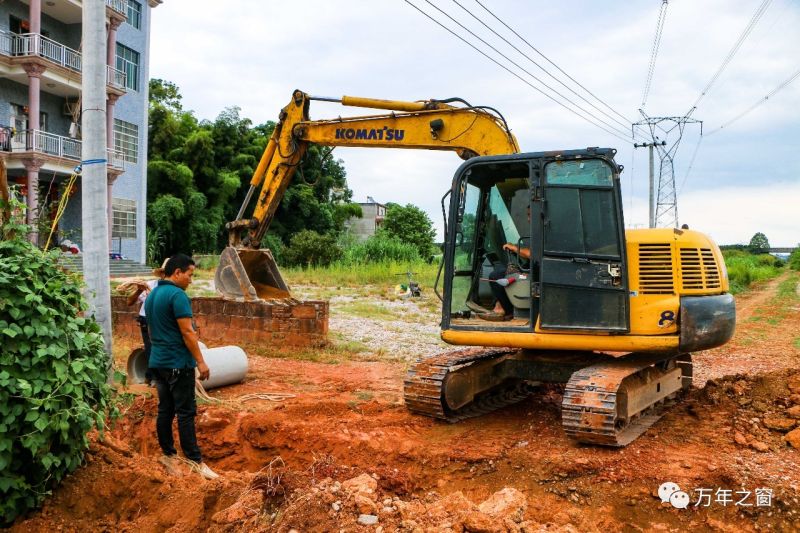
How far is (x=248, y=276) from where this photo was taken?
35.7ft

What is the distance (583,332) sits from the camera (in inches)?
223

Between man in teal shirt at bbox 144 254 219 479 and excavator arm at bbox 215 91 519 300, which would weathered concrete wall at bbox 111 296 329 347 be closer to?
excavator arm at bbox 215 91 519 300

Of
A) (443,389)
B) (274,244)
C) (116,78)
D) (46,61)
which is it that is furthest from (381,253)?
(443,389)

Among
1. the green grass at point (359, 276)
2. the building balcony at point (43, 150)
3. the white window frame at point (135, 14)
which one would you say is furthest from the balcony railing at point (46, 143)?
the green grass at point (359, 276)

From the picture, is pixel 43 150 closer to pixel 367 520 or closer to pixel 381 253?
pixel 381 253

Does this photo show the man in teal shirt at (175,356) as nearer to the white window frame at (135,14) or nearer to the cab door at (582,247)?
the cab door at (582,247)

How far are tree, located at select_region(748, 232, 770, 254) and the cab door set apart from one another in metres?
76.9

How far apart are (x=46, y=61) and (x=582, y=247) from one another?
20542 mm

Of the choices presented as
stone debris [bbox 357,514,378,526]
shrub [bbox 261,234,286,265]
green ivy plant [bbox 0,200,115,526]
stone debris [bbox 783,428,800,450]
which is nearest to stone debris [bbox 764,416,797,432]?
stone debris [bbox 783,428,800,450]

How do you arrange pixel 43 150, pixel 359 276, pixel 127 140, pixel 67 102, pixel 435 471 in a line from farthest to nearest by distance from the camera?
pixel 127 140, pixel 359 276, pixel 67 102, pixel 43 150, pixel 435 471

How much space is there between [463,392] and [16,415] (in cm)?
400

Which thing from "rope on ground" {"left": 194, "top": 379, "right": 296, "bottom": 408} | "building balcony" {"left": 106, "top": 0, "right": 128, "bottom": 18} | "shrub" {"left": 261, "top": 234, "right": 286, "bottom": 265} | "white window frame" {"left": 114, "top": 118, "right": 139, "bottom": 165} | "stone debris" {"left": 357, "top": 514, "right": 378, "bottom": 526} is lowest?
"rope on ground" {"left": 194, "top": 379, "right": 296, "bottom": 408}

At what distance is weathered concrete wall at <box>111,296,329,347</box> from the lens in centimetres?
1016

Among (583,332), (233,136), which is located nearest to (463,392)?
(583,332)
